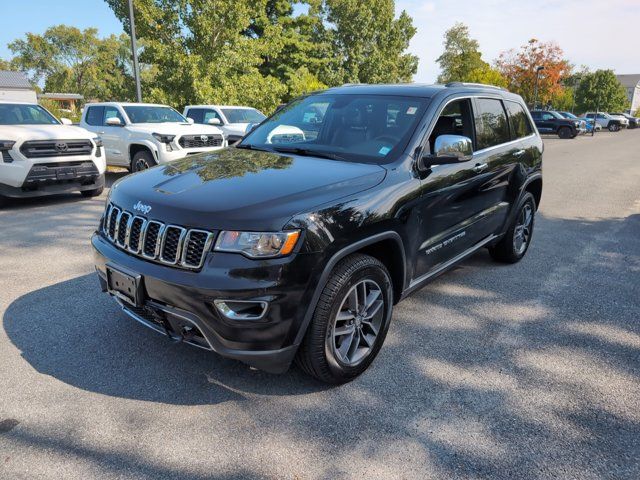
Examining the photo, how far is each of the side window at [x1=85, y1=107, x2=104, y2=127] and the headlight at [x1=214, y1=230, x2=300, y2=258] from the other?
1004 centimetres

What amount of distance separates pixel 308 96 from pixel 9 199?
604 cm

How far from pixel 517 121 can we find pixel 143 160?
7659 millimetres

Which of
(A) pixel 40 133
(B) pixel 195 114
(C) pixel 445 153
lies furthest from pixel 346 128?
(B) pixel 195 114

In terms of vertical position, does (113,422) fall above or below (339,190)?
below

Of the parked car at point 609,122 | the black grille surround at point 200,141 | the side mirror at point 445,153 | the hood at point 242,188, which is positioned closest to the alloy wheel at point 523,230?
the side mirror at point 445,153

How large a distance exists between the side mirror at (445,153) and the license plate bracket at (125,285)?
1.96 meters

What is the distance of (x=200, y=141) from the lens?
10500mm

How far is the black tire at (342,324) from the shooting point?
2.69m

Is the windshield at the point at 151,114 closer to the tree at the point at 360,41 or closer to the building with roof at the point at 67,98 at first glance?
the tree at the point at 360,41

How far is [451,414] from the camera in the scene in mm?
2770

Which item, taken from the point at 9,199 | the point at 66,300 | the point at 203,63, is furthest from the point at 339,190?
the point at 203,63

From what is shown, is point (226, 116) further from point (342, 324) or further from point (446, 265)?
point (342, 324)

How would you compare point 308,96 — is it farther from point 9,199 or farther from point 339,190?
point 9,199

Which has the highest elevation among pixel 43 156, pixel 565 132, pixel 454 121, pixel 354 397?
pixel 454 121
